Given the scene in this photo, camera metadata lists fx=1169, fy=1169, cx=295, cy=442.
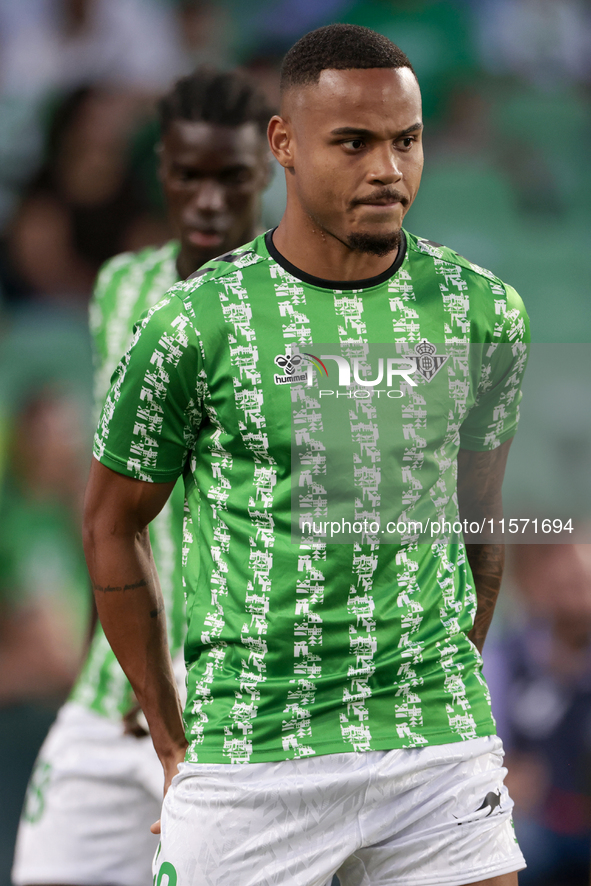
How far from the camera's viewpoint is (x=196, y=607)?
200 cm

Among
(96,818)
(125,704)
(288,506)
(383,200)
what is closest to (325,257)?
(383,200)

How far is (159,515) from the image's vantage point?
314cm

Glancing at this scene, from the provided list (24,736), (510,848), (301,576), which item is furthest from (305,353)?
(24,736)

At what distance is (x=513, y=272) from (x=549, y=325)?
222 millimetres

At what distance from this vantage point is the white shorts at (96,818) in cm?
319

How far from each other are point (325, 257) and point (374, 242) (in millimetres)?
111

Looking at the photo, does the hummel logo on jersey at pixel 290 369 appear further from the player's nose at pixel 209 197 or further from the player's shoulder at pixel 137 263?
the player's shoulder at pixel 137 263

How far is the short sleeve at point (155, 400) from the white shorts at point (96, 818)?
1439mm

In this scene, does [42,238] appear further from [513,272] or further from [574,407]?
[574,407]

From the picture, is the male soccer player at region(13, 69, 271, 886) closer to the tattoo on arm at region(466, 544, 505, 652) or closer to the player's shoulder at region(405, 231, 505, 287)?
the tattoo on arm at region(466, 544, 505, 652)

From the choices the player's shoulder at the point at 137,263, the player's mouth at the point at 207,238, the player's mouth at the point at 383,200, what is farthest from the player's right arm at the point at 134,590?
the player's shoulder at the point at 137,263

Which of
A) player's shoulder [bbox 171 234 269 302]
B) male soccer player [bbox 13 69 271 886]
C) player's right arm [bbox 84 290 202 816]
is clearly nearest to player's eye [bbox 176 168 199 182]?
male soccer player [bbox 13 69 271 886]

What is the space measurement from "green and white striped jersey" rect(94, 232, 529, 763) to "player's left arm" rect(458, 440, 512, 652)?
25cm

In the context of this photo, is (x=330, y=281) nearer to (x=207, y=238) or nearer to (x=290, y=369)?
(x=290, y=369)
